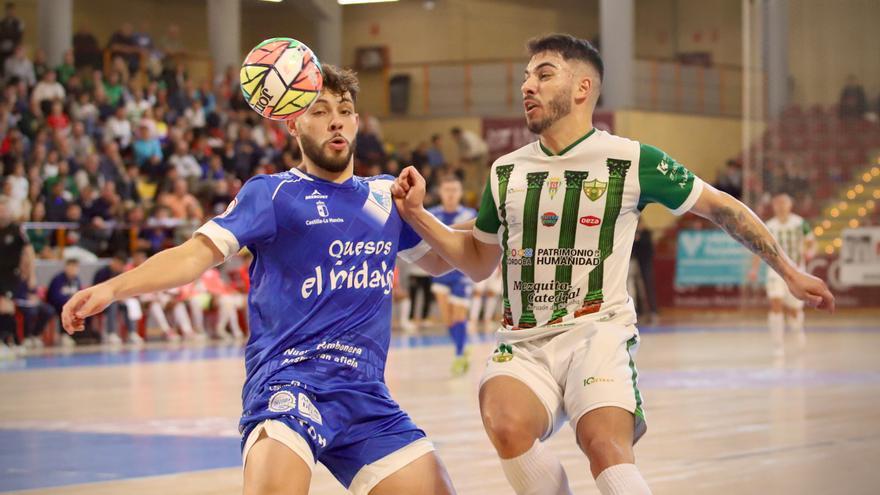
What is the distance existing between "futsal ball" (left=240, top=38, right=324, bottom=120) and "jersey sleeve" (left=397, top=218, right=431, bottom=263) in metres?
0.67

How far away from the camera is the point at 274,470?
429 centimetres

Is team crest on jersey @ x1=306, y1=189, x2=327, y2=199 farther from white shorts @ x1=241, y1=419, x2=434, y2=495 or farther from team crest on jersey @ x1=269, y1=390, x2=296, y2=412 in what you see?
white shorts @ x1=241, y1=419, x2=434, y2=495

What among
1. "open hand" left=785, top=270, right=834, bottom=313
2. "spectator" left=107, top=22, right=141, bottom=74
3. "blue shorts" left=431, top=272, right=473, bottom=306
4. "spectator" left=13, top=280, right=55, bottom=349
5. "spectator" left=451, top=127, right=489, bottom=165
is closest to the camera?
"open hand" left=785, top=270, right=834, bottom=313

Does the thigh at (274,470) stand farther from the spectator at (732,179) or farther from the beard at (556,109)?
the spectator at (732,179)

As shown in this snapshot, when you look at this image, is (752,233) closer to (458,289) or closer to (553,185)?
(553,185)

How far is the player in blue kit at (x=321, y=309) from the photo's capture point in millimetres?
4484

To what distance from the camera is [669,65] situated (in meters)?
31.5

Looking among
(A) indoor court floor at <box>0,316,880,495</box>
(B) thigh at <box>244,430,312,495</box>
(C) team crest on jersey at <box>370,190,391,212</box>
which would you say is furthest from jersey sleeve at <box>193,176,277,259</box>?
(A) indoor court floor at <box>0,316,880,495</box>

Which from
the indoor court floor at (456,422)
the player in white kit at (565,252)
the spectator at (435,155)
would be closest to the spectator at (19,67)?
the indoor court floor at (456,422)

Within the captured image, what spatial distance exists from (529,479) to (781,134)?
19.9 m

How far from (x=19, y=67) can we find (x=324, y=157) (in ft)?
60.0

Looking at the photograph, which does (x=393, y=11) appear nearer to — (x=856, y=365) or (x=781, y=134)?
(x=781, y=134)

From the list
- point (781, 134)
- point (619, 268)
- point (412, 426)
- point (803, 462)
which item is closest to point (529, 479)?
point (412, 426)

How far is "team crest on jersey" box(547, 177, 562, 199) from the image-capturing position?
507cm
